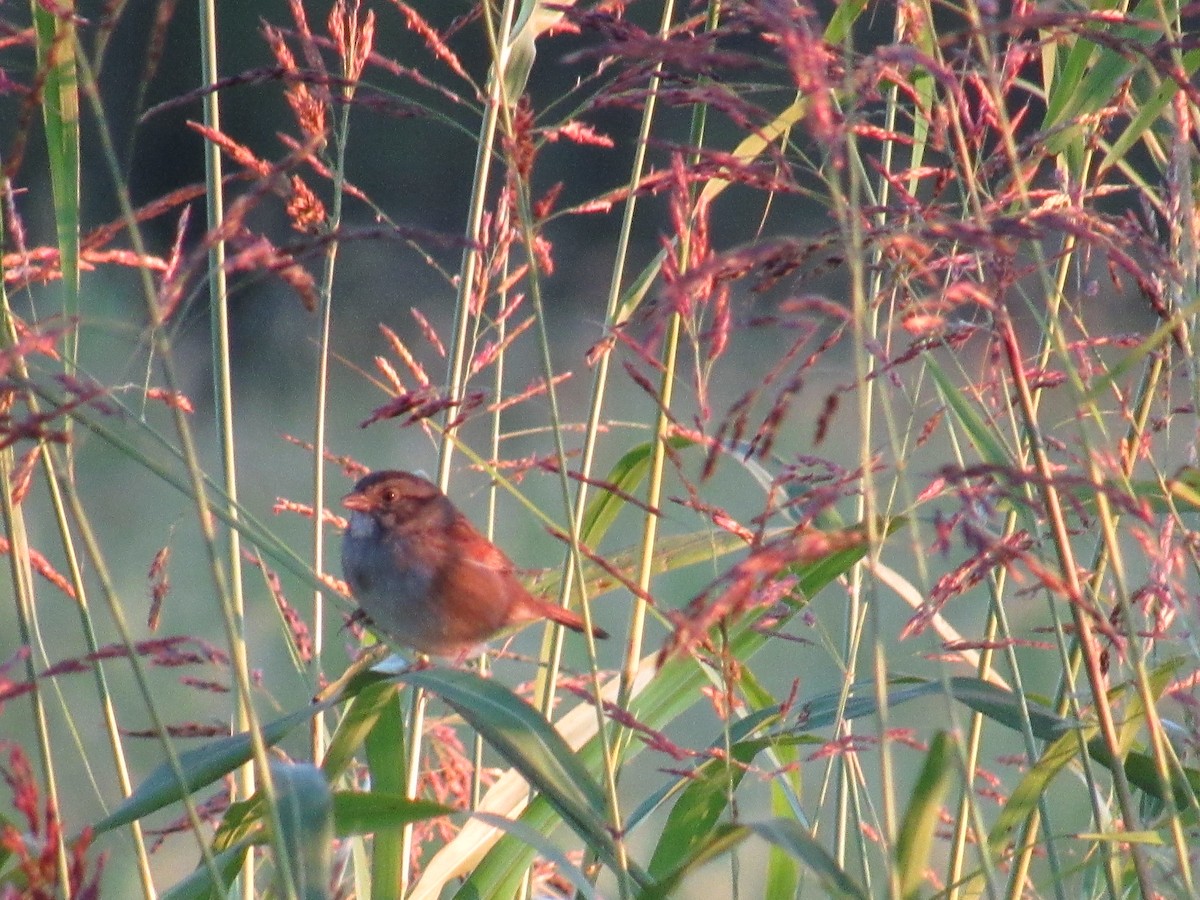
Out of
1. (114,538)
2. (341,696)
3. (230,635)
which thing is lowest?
(114,538)

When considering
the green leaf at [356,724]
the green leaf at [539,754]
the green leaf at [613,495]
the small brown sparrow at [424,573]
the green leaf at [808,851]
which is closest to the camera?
the green leaf at [808,851]

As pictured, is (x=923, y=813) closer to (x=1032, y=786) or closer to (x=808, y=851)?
(x=808, y=851)

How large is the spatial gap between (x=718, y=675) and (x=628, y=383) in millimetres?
7036

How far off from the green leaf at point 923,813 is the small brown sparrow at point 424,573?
1.69m

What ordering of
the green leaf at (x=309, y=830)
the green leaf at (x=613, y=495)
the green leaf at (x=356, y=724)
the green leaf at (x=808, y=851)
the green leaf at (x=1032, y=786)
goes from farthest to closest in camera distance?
the green leaf at (x=613, y=495) < the green leaf at (x=356, y=724) < the green leaf at (x=1032, y=786) < the green leaf at (x=309, y=830) < the green leaf at (x=808, y=851)

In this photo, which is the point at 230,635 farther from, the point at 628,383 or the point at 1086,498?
the point at 628,383

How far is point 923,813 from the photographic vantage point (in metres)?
1.39

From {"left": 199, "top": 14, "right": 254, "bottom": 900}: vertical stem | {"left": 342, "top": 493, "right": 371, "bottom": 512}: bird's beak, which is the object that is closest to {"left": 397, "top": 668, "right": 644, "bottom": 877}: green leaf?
{"left": 199, "top": 14, "right": 254, "bottom": 900}: vertical stem

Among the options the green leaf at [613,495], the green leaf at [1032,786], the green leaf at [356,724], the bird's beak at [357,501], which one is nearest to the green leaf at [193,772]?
the green leaf at [356,724]

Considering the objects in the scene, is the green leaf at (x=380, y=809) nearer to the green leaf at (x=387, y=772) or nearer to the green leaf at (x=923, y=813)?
the green leaf at (x=387, y=772)

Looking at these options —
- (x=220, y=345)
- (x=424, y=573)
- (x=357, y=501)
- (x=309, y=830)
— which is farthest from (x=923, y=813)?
(x=357, y=501)

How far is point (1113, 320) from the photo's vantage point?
943cm

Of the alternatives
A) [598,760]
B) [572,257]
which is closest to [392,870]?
[598,760]

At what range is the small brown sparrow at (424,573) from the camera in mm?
3162
